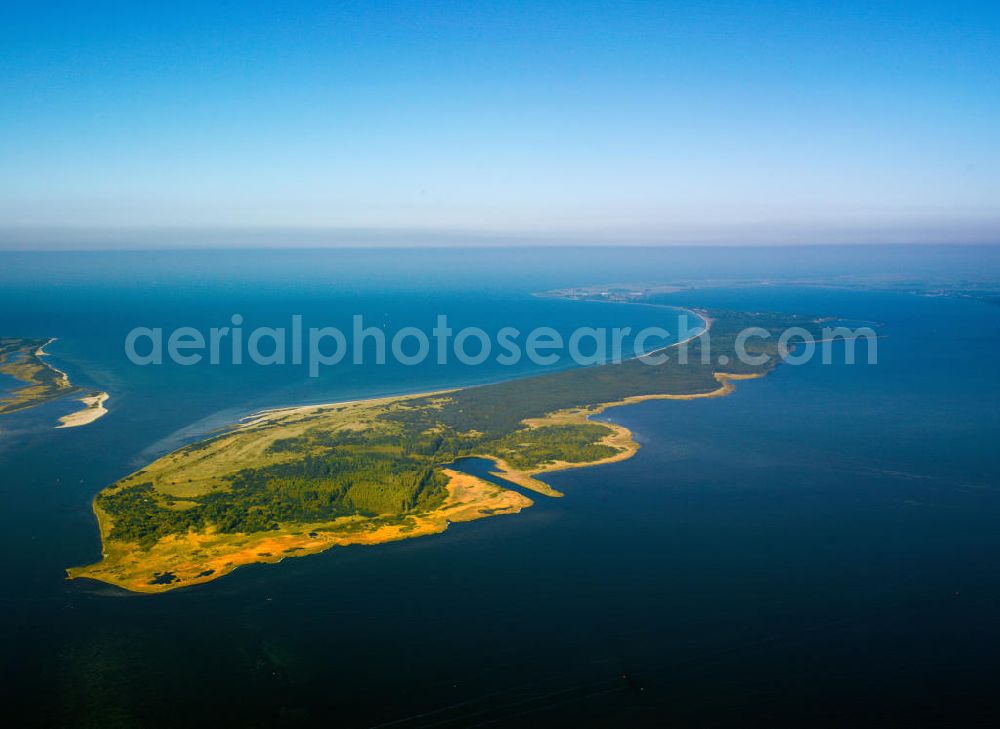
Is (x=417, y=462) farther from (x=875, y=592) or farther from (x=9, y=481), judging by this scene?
(x=875, y=592)

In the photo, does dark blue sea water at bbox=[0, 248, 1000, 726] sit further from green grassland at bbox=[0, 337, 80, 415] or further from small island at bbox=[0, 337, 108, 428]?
green grassland at bbox=[0, 337, 80, 415]

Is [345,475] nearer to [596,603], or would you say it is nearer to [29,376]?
[596,603]

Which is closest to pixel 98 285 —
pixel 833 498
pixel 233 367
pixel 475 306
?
pixel 475 306

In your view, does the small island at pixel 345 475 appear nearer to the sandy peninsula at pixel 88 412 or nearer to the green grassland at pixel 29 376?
the sandy peninsula at pixel 88 412

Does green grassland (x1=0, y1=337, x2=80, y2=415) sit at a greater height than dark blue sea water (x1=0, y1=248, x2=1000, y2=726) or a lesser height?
greater

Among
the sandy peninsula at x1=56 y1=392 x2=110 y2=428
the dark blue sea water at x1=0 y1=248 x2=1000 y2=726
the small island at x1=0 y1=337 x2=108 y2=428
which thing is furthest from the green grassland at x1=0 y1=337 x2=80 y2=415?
the dark blue sea water at x1=0 y1=248 x2=1000 y2=726

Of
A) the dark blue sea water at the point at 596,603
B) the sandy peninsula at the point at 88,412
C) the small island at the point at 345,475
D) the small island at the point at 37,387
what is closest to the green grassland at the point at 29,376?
the small island at the point at 37,387

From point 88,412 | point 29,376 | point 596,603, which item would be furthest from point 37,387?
point 596,603
